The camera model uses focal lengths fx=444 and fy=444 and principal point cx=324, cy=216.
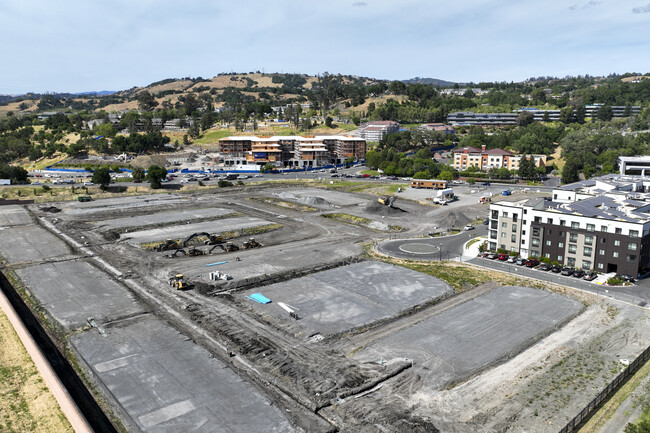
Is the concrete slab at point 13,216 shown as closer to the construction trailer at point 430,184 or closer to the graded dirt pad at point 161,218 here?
the graded dirt pad at point 161,218

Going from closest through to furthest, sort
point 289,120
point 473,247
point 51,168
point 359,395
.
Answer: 1. point 359,395
2. point 473,247
3. point 51,168
4. point 289,120

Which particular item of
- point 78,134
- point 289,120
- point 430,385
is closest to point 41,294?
point 430,385

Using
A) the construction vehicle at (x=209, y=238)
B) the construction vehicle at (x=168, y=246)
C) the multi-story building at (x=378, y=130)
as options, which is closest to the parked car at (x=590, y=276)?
the construction vehicle at (x=209, y=238)

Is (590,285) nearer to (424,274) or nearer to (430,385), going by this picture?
(424,274)

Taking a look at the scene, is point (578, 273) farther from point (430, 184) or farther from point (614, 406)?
point (430, 184)

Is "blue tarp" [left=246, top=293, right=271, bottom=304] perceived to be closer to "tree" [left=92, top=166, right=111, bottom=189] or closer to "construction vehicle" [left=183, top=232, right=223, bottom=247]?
"construction vehicle" [left=183, top=232, right=223, bottom=247]

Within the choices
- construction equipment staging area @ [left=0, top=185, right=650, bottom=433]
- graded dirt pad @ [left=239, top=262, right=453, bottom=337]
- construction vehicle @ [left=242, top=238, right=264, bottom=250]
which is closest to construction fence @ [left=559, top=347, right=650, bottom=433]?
construction equipment staging area @ [left=0, top=185, right=650, bottom=433]
